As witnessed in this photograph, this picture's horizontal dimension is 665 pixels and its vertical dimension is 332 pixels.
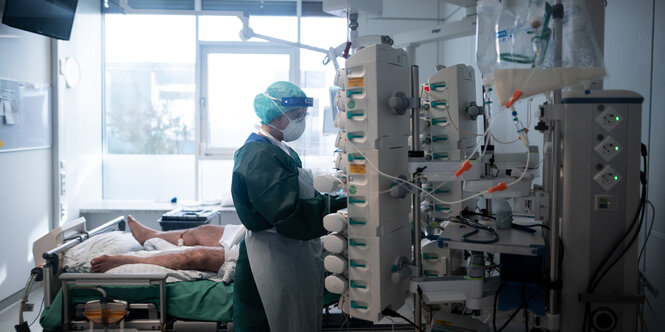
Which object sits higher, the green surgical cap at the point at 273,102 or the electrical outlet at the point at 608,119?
the green surgical cap at the point at 273,102

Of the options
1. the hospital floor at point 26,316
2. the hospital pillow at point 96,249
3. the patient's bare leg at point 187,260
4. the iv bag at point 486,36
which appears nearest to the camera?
the iv bag at point 486,36

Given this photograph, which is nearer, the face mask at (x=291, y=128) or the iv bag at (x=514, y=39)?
the iv bag at (x=514, y=39)

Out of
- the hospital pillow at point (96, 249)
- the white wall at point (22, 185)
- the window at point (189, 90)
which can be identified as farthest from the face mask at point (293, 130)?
the window at point (189, 90)


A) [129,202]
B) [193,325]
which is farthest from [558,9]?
[129,202]

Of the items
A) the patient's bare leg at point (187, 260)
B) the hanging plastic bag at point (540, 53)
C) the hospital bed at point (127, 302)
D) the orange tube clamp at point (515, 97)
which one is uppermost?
the hanging plastic bag at point (540, 53)

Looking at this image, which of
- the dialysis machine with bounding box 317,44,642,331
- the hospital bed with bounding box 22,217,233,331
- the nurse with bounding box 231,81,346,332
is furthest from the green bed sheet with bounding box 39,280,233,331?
the dialysis machine with bounding box 317,44,642,331

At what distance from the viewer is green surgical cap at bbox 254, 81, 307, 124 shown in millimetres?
2377

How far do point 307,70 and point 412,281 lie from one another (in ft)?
13.2

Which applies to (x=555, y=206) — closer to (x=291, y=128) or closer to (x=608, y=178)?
(x=608, y=178)

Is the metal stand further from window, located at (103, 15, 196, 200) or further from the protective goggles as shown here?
window, located at (103, 15, 196, 200)

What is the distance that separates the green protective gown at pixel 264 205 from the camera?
2.06m

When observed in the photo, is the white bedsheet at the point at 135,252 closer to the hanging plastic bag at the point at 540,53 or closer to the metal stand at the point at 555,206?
the metal stand at the point at 555,206

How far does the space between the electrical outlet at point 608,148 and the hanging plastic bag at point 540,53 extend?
0.30 metres

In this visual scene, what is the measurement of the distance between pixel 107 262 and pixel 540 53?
8.44 feet
